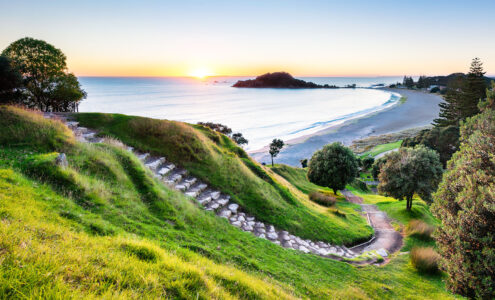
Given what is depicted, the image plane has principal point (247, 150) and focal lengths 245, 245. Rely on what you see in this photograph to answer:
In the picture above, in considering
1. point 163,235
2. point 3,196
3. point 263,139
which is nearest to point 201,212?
point 163,235

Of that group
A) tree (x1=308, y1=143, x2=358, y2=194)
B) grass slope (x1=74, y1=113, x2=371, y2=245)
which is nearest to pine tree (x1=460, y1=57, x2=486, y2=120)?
tree (x1=308, y1=143, x2=358, y2=194)

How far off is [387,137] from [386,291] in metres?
79.7

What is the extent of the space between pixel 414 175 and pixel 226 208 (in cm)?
2013

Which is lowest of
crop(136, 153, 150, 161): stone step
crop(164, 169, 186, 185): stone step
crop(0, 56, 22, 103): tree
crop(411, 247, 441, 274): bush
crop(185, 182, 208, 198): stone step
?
crop(411, 247, 441, 274): bush

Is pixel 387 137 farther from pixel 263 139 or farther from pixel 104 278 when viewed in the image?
pixel 104 278

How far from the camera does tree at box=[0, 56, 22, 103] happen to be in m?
21.5

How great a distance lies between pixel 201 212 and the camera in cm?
1023

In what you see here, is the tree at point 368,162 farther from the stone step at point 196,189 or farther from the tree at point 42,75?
the tree at point 42,75

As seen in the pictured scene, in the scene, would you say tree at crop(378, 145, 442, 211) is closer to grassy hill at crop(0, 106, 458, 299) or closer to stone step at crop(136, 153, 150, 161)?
grassy hill at crop(0, 106, 458, 299)

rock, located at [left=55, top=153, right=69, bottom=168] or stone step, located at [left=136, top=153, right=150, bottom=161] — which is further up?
rock, located at [left=55, top=153, right=69, bottom=168]

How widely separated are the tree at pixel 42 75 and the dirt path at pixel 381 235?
35.8m

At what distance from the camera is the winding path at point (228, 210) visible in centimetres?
1185

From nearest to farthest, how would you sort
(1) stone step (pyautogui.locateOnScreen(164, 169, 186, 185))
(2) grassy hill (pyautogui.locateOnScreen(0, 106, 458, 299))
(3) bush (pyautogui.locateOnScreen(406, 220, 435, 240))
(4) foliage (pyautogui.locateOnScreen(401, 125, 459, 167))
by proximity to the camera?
(2) grassy hill (pyautogui.locateOnScreen(0, 106, 458, 299)) → (1) stone step (pyautogui.locateOnScreen(164, 169, 186, 185)) → (3) bush (pyautogui.locateOnScreen(406, 220, 435, 240)) → (4) foliage (pyautogui.locateOnScreen(401, 125, 459, 167))

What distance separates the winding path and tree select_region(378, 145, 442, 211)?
11819 millimetres
